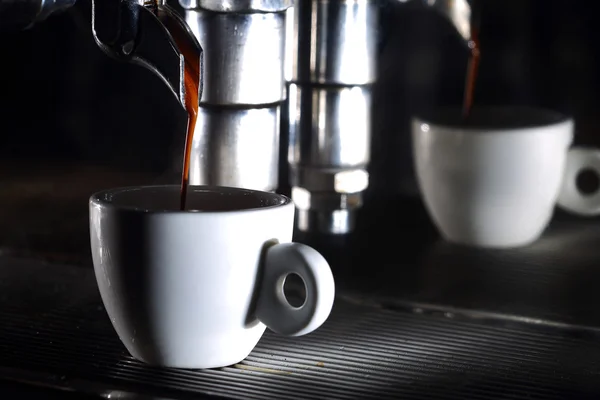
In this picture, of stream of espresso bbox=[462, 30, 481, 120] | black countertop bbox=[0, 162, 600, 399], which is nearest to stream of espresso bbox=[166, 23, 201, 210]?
black countertop bbox=[0, 162, 600, 399]

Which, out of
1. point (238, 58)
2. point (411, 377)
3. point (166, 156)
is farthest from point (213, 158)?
point (166, 156)

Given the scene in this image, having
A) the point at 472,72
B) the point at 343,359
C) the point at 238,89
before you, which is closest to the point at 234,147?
the point at 238,89

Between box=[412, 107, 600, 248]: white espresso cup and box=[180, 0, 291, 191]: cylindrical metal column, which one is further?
box=[412, 107, 600, 248]: white espresso cup

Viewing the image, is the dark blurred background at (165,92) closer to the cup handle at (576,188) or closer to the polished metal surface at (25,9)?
the cup handle at (576,188)

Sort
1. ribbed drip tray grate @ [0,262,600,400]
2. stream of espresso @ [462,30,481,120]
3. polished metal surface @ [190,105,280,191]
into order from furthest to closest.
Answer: stream of espresso @ [462,30,481,120]
polished metal surface @ [190,105,280,191]
ribbed drip tray grate @ [0,262,600,400]

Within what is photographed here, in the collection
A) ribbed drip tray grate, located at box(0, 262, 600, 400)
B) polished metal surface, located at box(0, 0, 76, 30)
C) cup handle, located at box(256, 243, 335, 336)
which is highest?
polished metal surface, located at box(0, 0, 76, 30)

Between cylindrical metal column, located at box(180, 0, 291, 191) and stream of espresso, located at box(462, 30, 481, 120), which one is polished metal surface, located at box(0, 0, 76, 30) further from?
stream of espresso, located at box(462, 30, 481, 120)

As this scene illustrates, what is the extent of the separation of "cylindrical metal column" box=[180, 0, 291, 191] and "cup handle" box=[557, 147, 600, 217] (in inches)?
11.0

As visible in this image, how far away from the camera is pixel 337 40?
1.83 ft

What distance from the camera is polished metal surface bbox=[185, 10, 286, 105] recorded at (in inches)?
18.7

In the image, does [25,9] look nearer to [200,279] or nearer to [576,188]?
[200,279]

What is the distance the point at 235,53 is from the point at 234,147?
0.15 feet

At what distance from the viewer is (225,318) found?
0.41m

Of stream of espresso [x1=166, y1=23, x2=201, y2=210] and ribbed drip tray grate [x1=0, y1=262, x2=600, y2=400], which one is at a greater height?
stream of espresso [x1=166, y1=23, x2=201, y2=210]
